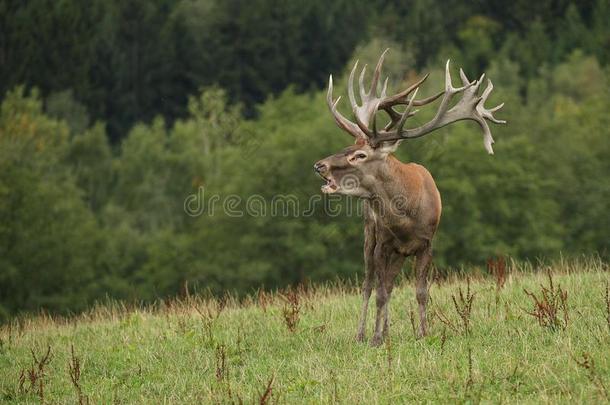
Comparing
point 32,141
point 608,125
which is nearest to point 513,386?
point 608,125

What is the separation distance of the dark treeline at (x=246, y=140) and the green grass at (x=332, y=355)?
4262 mm

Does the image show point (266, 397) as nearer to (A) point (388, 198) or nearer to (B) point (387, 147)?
(A) point (388, 198)

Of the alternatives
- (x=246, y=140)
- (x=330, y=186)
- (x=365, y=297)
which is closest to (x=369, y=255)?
(x=365, y=297)

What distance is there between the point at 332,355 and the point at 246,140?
146 feet

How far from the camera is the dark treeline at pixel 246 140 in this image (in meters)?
39.9

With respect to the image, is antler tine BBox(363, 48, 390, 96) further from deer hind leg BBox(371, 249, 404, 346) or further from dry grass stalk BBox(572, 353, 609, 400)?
dry grass stalk BBox(572, 353, 609, 400)

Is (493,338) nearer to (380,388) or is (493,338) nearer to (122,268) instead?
(380,388)

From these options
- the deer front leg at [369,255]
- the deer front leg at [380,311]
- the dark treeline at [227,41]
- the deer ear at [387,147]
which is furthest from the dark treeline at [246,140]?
the deer ear at [387,147]

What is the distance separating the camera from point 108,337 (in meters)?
10.7

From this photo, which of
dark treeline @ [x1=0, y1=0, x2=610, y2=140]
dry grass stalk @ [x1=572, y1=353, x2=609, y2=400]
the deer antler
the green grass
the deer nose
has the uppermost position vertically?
dark treeline @ [x1=0, y1=0, x2=610, y2=140]

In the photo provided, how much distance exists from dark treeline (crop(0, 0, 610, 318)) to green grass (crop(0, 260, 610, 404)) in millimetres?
4262

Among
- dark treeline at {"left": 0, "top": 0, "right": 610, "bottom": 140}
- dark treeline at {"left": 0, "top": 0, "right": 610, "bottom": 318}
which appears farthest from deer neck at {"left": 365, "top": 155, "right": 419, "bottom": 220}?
dark treeline at {"left": 0, "top": 0, "right": 610, "bottom": 140}

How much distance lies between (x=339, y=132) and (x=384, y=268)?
3371cm

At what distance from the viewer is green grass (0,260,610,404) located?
23.5 feet
